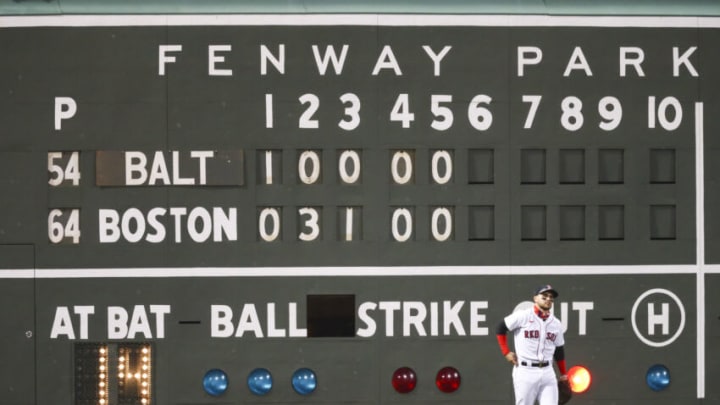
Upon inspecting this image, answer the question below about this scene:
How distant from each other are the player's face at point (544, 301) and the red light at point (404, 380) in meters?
1.16

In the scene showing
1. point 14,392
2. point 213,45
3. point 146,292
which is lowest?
point 14,392

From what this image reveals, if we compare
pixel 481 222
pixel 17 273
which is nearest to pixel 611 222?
pixel 481 222

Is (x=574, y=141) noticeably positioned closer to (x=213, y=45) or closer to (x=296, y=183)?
(x=296, y=183)

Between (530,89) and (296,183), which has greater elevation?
(530,89)

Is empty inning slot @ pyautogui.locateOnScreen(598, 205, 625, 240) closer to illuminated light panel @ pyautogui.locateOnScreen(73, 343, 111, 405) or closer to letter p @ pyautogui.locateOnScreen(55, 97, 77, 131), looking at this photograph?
illuminated light panel @ pyautogui.locateOnScreen(73, 343, 111, 405)

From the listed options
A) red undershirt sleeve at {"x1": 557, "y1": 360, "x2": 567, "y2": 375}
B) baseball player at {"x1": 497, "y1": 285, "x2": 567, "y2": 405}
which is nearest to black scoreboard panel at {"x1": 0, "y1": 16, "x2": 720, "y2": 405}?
baseball player at {"x1": 497, "y1": 285, "x2": 567, "y2": 405}

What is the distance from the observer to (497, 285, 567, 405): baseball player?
7.80 meters

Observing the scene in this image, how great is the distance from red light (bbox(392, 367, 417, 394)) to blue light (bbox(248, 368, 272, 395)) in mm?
997

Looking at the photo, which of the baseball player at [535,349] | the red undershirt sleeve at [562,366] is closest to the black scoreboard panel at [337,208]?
the baseball player at [535,349]

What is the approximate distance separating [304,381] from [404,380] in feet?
2.61

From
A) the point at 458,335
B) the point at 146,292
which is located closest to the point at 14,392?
the point at 146,292

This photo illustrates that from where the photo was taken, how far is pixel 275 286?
8.04 metres

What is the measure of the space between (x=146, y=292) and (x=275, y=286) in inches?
40.4

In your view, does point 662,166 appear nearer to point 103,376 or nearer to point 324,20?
point 324,20
